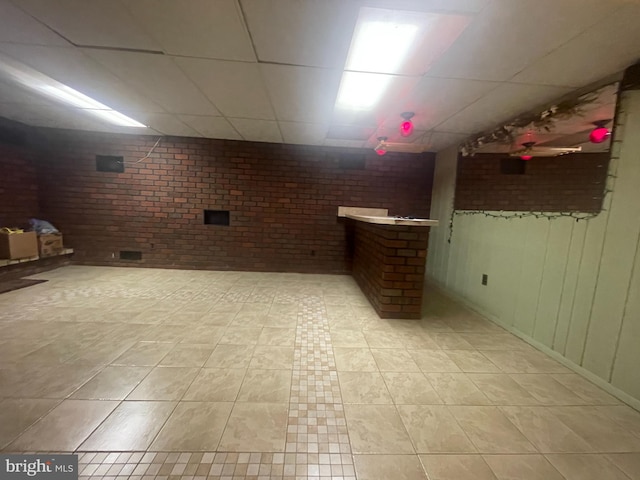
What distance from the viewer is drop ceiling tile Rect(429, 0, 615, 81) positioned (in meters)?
1.35

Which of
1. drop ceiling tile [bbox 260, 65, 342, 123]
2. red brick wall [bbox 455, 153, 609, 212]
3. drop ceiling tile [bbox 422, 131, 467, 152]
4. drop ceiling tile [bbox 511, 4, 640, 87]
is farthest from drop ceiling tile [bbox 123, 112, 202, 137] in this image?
red brick wall [bbox 455, 153, 609, 212]

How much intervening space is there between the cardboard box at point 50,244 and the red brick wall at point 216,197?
0.80ft

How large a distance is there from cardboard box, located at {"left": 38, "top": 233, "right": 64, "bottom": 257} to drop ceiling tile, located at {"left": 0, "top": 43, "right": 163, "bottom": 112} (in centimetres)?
270

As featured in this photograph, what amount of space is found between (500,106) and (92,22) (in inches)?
139

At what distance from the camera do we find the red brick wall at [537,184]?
6.95 ft

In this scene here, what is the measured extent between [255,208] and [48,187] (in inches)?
143

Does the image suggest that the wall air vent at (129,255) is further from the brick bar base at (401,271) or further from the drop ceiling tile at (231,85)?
the brick bar base at (401,271)

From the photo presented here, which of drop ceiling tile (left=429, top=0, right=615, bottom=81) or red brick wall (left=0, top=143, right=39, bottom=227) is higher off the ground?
drop ceiling tile (left=429, top=0, right=615, bottom=81)

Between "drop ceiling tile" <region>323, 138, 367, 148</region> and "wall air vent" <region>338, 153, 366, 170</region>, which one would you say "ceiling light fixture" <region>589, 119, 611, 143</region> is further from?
"wall air vent" <region>338, 153, 366, 170</region>

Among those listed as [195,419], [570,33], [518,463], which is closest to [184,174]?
[195,419]

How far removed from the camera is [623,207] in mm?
1790

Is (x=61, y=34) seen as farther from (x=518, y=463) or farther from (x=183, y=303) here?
(x=518, y=463)

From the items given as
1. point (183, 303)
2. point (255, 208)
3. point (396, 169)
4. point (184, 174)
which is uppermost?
point (396, 169)

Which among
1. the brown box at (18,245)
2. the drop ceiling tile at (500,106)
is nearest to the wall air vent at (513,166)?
the drop ceiling tile at (500,106)
